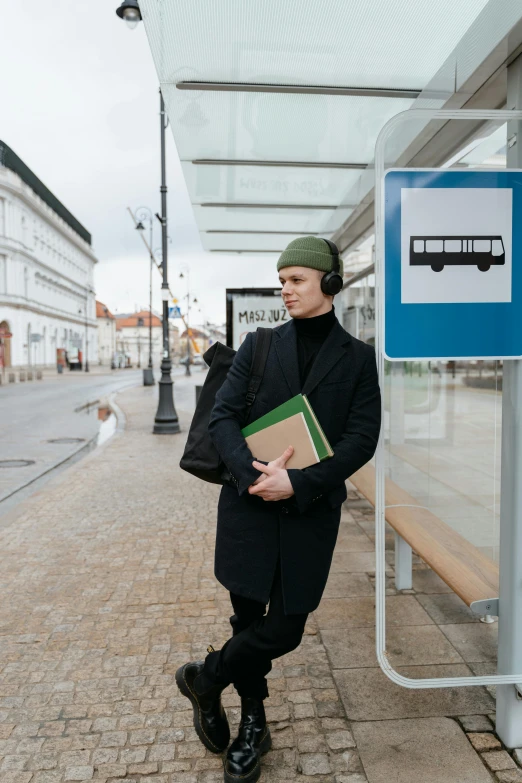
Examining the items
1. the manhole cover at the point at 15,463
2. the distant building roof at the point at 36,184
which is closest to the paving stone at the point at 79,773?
the manhole cover at the point at 15,463

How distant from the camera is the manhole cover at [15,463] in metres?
10.2

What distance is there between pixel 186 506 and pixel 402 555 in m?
3.34

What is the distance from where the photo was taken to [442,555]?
3400 mm

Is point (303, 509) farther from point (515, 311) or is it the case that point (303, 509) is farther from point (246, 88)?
point (246, 88)

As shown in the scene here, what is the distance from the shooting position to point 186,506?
7.23 meters

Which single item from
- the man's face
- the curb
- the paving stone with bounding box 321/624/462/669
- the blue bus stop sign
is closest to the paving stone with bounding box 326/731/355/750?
the paving stone with bounding box 321/624/462/669

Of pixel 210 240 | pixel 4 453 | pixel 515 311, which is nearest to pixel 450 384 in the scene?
pixel 515 311

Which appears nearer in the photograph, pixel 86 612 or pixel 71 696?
pixel 71 696

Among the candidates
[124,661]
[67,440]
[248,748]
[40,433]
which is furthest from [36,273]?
[248,748]

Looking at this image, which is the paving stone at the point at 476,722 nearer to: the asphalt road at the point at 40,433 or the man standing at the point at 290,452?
the man standing at the point at 290,452

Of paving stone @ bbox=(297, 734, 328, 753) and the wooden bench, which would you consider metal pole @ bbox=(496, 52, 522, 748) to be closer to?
the wooden bench

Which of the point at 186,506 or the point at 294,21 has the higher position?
the point at 294,21

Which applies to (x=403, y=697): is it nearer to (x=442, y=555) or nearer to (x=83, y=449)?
(x=442, y=555)

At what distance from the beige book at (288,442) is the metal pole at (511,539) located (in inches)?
37.2
